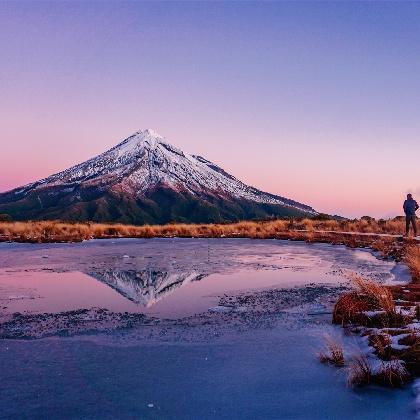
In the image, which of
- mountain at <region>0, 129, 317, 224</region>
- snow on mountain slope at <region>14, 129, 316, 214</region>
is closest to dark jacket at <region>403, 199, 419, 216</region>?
mountain at <region>0, 129, 317, 224</region>

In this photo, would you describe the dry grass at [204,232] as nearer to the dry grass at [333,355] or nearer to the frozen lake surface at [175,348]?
the frozen lake surface at [175,348]

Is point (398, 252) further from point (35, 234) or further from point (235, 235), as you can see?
point (35, 234)

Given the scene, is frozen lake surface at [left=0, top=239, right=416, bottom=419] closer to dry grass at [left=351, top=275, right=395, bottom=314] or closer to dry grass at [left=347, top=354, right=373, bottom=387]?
dry grass at [left=347, top=354, right=373, bottom=387]

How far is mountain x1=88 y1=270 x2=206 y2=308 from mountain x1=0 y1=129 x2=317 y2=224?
417ft

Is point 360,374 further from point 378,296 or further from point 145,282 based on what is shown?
point 145,282

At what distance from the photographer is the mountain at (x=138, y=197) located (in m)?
149

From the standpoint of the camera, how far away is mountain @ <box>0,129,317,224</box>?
148750mm

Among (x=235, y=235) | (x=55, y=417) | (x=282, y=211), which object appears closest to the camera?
(x=55, y=417)

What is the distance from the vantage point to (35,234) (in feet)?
93.0

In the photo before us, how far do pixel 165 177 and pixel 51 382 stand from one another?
18198cm

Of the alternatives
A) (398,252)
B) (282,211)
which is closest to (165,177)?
(282,211)

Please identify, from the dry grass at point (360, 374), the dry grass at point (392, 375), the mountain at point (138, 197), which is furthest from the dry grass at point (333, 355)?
the mountain at point (138, 197)

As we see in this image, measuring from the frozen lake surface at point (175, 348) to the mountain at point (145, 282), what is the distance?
42 mm

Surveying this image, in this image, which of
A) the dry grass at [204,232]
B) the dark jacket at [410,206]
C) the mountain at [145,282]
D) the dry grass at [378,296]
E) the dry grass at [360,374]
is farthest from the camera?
the dry grass at [204,232]
